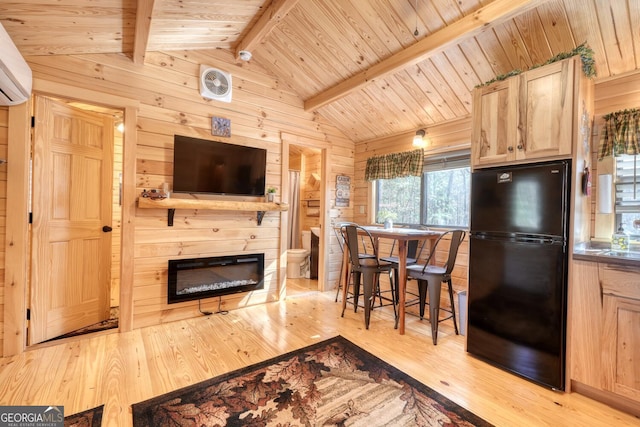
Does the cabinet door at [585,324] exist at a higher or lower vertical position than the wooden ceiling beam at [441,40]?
lower

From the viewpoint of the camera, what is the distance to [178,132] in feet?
9.86

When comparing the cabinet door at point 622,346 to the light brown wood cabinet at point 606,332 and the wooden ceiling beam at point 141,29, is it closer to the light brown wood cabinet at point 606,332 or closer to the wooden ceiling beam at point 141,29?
the light brown wood cabinet at point 606,332

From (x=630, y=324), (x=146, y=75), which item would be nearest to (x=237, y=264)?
(x=146, y=75)

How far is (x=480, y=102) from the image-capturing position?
7.79 feet

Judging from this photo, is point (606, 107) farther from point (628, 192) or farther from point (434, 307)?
point (434, 307)

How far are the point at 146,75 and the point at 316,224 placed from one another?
11.9 ft

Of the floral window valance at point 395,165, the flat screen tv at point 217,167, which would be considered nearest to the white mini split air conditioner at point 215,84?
the flat screen tv at point 217,167

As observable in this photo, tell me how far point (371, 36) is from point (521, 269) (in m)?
2.37

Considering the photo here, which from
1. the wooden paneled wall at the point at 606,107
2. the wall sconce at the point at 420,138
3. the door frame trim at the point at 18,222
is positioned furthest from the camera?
the wall sconce at the point at 420,138

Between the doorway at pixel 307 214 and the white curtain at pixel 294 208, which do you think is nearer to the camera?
the doorway at pixel 307 214

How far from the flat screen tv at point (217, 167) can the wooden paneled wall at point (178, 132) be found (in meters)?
0.14

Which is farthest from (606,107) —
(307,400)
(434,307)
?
(307,400)

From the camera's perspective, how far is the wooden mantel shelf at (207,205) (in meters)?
2.69

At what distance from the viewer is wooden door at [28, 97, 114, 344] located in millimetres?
2433
